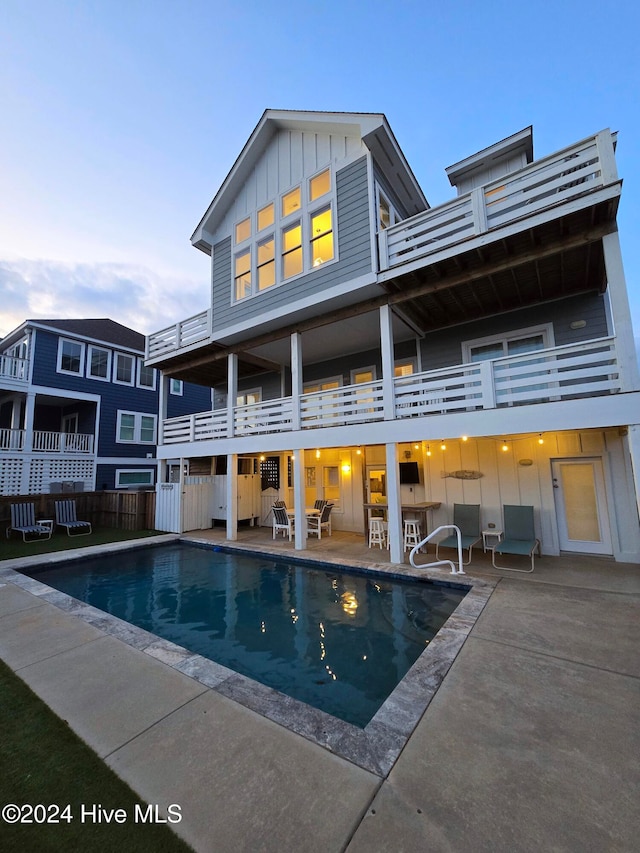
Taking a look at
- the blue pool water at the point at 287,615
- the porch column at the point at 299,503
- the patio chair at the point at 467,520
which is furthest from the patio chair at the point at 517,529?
the porch column at the point at 299,503

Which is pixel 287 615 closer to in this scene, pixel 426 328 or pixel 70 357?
pixel 426 328

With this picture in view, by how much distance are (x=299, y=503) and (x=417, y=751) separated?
7.09m

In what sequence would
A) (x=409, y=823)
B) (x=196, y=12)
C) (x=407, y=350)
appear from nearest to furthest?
(x=409, y=823), (x=407, y=350), (x=196, y=12)

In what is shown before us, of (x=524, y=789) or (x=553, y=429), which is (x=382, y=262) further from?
(x=524, y=789)

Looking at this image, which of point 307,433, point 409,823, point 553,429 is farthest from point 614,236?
point 409,823

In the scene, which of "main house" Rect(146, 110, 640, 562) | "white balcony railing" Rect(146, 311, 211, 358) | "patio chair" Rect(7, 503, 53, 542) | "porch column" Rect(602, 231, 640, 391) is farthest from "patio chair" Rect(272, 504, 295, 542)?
"porch column" Rect(602, 231, 640, 391)

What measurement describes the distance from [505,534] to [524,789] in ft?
21.3

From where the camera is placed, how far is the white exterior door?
773 centimetres

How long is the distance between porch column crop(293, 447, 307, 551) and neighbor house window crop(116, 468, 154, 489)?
13.8 meters

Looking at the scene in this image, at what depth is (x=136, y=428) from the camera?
20062 millimetres

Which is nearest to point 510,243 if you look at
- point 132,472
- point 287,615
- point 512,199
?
point 512,199

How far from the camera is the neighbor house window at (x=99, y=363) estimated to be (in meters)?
18.4

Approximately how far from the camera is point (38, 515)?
12.4 meters

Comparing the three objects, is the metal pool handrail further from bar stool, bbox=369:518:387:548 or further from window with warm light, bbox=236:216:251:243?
window with warm light, bbox=236:216:251:243
